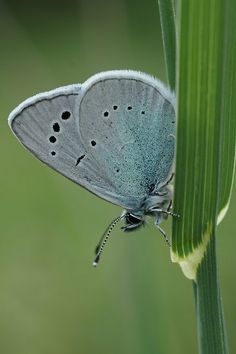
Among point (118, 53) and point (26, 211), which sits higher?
point (118, 53)

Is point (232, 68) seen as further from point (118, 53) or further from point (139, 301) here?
point (118, 53)

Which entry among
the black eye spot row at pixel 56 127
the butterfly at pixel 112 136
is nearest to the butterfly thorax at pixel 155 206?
the butterfly at pixel 112 136

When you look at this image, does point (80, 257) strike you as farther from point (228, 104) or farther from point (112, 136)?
point (228, 104)

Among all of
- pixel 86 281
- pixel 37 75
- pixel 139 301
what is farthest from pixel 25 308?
pixel 37 75

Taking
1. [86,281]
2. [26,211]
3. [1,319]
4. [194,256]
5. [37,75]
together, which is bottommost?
[194,256]

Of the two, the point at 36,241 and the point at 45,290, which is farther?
the point at 36,241
